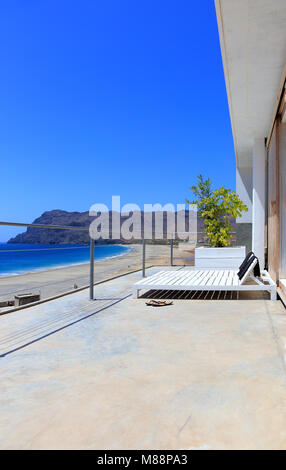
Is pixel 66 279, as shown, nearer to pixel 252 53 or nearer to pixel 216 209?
pixel 216 209

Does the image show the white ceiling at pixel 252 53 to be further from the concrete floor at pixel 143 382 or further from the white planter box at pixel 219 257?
the concrete floor at pixel 143 382

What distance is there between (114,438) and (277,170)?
3425mm

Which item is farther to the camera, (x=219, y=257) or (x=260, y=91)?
(x=219, y=257)

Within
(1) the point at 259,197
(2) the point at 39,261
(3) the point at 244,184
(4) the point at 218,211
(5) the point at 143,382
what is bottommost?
(2) the point at 39,261

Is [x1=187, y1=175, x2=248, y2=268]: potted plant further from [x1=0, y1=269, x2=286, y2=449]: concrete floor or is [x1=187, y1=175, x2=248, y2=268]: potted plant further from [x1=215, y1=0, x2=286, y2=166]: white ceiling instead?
[x1=0, y1=269, x2=286, y2=449]: concrete floor

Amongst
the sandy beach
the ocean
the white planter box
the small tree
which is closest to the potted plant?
the small tree

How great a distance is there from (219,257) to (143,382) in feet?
15.5

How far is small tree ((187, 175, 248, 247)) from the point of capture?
21.7 feet

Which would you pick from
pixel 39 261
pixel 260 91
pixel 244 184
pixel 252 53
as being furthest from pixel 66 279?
pixel 39 261

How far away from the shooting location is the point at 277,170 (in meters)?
3.78

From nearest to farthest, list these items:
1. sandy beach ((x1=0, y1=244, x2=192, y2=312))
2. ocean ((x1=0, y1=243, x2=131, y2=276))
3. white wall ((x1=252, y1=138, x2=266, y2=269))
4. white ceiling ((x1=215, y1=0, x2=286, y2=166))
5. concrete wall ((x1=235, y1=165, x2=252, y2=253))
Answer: white ceiling ((x1=215, y1=0, x2=286, y2=166))
white wall ((x1=252, y1=138, x2=266, y2=269))
concrete wall ((x1=235, y1=165, x2=252, y2=253))
sandy beach ((x1=0, y1=244, x2=192, y2=312))
ocean ((x1=0, y1=243, x2=131, y2=276))

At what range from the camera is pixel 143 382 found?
1.48m

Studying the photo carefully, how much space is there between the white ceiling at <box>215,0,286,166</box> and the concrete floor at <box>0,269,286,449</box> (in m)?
2.36

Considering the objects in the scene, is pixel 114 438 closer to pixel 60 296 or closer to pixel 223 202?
pixel 60 296
